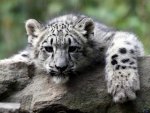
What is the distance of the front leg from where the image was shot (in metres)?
6.26

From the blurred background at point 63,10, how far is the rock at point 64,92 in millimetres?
3837

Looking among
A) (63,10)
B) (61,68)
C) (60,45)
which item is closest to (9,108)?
(61,68)

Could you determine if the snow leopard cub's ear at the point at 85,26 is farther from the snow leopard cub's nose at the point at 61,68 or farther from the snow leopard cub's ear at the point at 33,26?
the snow leopard cub's nose at the point at 61,68

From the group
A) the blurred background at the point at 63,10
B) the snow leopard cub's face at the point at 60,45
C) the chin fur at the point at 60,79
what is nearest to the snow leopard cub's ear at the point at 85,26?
the snow leopard cub's face at the point at 60,45

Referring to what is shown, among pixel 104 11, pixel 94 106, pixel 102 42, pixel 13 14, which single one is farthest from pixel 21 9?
pixel 94 106

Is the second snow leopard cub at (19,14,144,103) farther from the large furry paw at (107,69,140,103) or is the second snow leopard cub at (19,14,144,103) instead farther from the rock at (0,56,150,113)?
the rock at (0,56,150,113)

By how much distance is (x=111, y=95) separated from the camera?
21.1 feet

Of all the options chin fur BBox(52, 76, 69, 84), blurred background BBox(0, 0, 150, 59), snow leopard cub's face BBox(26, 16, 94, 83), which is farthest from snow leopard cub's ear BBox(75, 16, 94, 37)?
blurred background BBox(0, 0, 150, 59)

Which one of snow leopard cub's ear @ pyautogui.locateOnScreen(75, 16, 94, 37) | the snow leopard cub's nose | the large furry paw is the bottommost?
the large furry paw

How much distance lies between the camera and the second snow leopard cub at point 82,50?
6.39m

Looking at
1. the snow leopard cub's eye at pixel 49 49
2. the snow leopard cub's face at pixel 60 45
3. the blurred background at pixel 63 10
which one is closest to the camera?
the snow leopard cub's face at pixel 60 45

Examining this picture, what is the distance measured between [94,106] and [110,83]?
0.97ft

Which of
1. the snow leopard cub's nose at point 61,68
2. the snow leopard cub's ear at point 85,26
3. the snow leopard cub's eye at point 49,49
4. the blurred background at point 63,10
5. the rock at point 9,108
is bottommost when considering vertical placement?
the rock at point 9,108

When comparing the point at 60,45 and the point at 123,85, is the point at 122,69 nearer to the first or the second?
the point at 123,85
